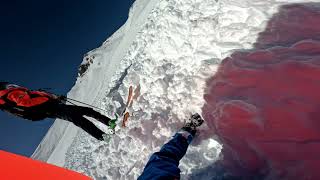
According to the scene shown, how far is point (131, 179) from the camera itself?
17.4ft

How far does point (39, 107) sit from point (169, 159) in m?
3.88

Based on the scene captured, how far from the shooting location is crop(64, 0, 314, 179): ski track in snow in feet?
17.7

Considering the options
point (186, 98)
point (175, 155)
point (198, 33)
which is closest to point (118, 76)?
point (198, 33)

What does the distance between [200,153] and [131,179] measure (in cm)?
130

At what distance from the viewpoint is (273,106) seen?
4.12 metres

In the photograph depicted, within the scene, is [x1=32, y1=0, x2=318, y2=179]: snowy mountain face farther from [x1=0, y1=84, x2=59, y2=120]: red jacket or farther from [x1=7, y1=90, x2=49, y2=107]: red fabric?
[x1=7, y1=90, x2=49, y2=107]: red fabric

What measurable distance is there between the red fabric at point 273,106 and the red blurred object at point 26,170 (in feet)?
7.17

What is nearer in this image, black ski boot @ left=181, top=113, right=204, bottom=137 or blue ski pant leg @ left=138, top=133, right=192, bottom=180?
blue ski pant leg @ left=138, top=133, right=192, bottom=180

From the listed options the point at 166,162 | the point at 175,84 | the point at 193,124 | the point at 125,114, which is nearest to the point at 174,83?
the point at 175,84

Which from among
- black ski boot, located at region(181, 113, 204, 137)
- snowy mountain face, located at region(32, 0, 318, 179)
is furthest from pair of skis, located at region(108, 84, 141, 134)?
black ski boot, located at region(181, 113, 204, 137)

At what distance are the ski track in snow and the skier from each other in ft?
1.48

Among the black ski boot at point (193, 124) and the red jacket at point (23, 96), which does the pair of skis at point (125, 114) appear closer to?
the red jacket at point (23, 96)

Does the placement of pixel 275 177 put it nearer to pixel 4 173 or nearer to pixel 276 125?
pixel 276 125

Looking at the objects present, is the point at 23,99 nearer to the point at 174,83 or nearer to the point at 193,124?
the point at 174,83
